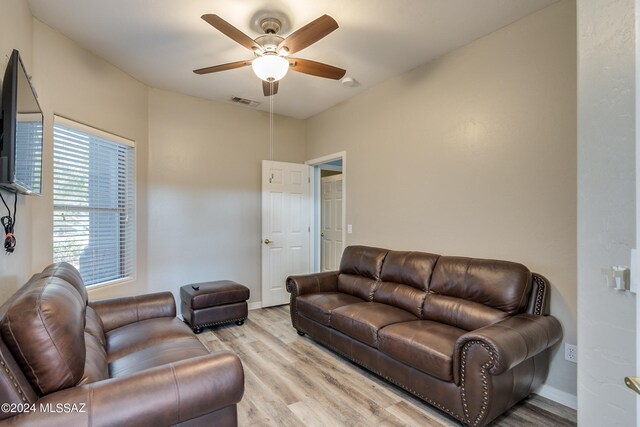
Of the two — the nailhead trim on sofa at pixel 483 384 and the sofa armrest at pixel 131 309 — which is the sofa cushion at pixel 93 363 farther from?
the nailhead trim on sofa at pixel 483 384

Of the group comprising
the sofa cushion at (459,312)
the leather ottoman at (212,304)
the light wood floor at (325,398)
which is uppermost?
the sofa cushion at (459,312)

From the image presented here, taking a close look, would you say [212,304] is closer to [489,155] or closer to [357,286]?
[357,286]

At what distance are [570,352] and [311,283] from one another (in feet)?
7.31

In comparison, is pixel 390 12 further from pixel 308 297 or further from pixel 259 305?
pixel 259 305

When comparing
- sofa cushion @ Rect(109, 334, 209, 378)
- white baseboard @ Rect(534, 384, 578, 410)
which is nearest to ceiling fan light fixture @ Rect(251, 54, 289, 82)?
sofa cushion @ Rect(109, 334, 209, 378)

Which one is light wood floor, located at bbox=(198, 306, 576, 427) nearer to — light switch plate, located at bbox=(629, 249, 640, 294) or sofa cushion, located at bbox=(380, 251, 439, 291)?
sofa cushion, located at bbox=(380, 251, 439, 291)

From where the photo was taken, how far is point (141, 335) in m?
2.08

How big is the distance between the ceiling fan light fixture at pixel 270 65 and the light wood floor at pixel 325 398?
2.32m

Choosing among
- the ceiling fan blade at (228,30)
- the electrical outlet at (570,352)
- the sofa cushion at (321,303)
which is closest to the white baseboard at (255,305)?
the sofa cushion at (321,303)

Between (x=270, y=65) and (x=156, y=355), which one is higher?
(x=270, y=65)

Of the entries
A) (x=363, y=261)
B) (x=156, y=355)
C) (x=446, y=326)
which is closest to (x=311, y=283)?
(x=363, y=261)

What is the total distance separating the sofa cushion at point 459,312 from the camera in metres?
2.20

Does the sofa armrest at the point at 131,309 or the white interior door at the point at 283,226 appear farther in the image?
the white interior door at the point at 283,226

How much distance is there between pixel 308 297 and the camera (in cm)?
324
